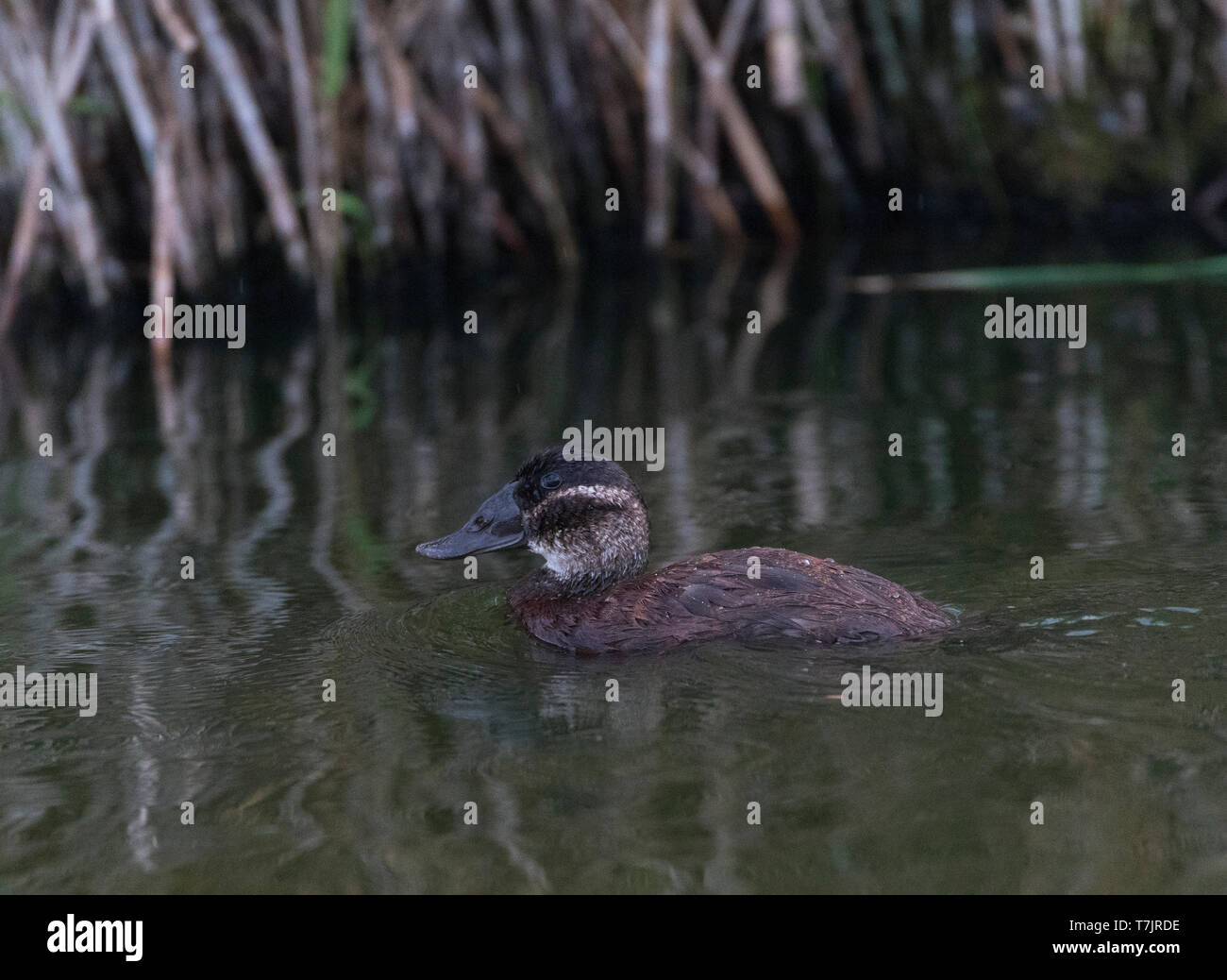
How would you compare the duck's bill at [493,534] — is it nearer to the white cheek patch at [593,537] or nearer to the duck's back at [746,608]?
the white cheek patch at [593,537]

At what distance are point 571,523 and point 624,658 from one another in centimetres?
59

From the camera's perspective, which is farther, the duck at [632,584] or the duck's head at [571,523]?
the duck's head at [571,523]

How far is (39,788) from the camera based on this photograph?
4.19m

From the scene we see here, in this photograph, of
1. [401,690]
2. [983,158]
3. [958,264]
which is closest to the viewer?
[401,690]

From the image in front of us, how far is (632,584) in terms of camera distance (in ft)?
17.7

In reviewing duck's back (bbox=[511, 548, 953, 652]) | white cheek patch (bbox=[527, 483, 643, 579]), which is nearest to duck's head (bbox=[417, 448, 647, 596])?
white cheek patch (bbox=[527, 483, 643, 579])

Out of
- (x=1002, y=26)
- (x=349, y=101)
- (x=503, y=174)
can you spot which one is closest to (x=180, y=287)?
(x=349, y=101)

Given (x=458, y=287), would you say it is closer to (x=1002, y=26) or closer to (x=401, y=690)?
(x=1002, y=26)

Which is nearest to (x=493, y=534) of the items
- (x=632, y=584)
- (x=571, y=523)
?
(x=571, y=523)

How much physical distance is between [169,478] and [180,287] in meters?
3.47

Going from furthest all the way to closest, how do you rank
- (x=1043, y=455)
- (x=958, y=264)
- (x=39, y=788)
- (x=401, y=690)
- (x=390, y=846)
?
(x=958, y=264) → (x=1043, y=455) → (x=401, y=690) → (x=39, y=788) → (x=390, y=846)

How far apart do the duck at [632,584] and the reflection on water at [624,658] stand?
0.33 feet

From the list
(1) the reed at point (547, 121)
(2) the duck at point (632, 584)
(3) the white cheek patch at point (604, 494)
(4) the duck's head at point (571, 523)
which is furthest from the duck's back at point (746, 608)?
(1) the reed at point (547, 121)

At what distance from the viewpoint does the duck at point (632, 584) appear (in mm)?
5059
